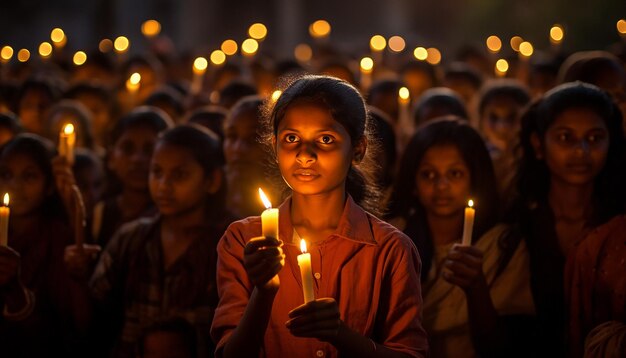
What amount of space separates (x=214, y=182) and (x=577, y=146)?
1603mm

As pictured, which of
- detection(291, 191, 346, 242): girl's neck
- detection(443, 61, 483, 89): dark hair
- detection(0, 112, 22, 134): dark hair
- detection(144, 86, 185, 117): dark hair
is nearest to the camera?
detection(291, 191, 346, 242): girl's neck

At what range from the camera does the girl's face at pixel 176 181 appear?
413 centimetres

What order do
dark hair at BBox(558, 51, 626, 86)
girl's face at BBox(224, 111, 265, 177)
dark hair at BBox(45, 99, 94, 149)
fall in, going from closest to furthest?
girl's face at BBox(224, 111, 265, 177) → dark hair at BBox(558, 51, 626, 86) → dark hair at BBox(45, 99, 94, 149)

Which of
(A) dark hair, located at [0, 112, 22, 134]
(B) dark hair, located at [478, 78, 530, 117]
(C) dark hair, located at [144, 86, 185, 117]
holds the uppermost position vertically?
(C) dark hair, located at [144, 86, 185, 117]

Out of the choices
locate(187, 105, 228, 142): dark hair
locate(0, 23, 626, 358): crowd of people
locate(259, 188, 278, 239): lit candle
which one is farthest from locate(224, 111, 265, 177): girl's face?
locate(259, 188, 278, 239): lit candle

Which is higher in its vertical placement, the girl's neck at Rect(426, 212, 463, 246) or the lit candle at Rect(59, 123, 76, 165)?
the lit candle at Rect(59, 123, 76, 165)

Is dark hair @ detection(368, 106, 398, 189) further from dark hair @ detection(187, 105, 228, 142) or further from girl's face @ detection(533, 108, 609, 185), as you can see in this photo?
dark hair @ detection(187, 105, 228, 142)

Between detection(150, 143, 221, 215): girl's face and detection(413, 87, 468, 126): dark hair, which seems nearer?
detection(150, 143, 221, 215): girl's face

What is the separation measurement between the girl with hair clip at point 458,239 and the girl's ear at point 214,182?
792 mm

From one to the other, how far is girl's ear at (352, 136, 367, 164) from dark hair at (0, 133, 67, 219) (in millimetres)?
1928

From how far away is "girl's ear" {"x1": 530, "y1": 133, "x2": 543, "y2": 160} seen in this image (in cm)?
418

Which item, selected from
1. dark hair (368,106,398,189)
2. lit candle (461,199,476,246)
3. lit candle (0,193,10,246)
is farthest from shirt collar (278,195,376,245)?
dark hair (368,106,398,189)

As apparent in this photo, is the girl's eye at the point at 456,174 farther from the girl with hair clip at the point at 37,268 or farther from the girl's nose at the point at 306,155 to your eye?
the girl with hair clip at the point at 37,268

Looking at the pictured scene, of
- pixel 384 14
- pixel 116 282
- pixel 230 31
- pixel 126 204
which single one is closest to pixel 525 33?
pixel 384 14
